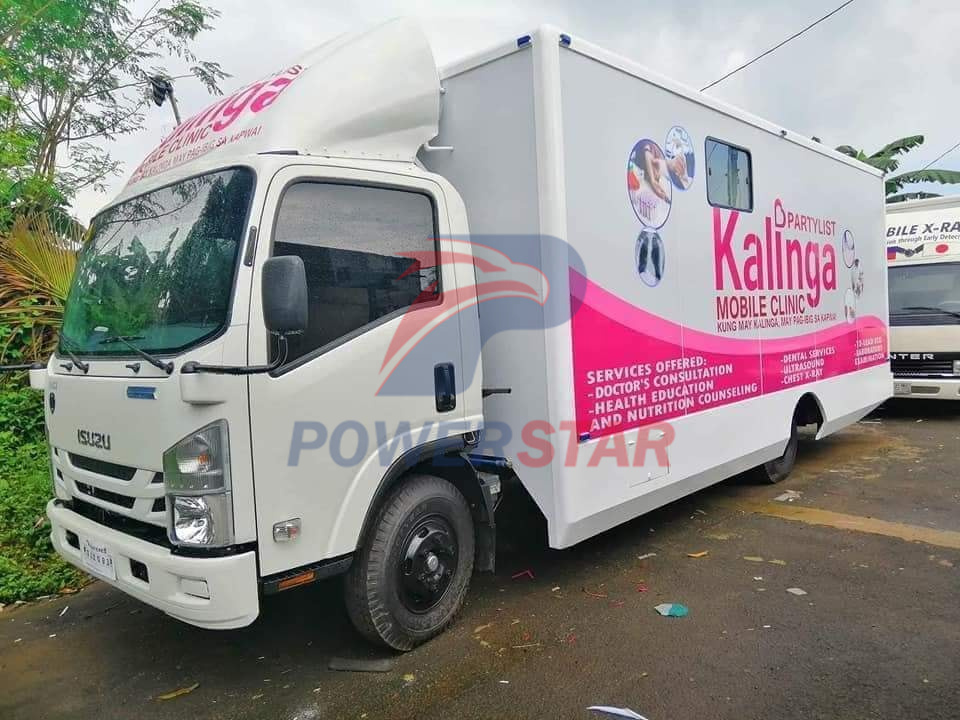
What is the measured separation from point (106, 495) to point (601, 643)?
2602 millimetres

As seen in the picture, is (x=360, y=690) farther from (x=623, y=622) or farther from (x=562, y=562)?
(x=562, y=562)

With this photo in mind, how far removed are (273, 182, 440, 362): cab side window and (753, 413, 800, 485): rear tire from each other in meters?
4.28

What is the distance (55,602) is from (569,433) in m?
3.59

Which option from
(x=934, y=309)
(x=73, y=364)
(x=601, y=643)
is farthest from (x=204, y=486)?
(x=934, y=309)

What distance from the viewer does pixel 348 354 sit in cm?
332

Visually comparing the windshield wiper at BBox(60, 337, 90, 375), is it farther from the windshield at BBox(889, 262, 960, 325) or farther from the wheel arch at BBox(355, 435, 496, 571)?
the windshield at BBox(889, 262, 960, 325)

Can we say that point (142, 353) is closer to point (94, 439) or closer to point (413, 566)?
point (94, 439)

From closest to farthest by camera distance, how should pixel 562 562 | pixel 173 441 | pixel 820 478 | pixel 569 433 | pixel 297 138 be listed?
pixel 173 441 → pixel 297 138 → pixel 569 433 → pixel 562 562 → pixel 820 478

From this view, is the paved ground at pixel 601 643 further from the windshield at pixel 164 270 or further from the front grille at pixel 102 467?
the windshield at pixel 164 270

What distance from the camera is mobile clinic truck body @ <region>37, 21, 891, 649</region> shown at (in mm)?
2992

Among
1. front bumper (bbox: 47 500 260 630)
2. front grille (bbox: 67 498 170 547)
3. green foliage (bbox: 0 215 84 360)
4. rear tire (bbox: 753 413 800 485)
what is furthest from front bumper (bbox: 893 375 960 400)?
green foliage (bbox: 0 215 84 360)

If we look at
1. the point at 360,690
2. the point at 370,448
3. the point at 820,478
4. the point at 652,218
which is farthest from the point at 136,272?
the point at 820,478

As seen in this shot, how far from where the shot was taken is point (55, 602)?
4.70 metres

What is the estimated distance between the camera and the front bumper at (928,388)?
973 cm
